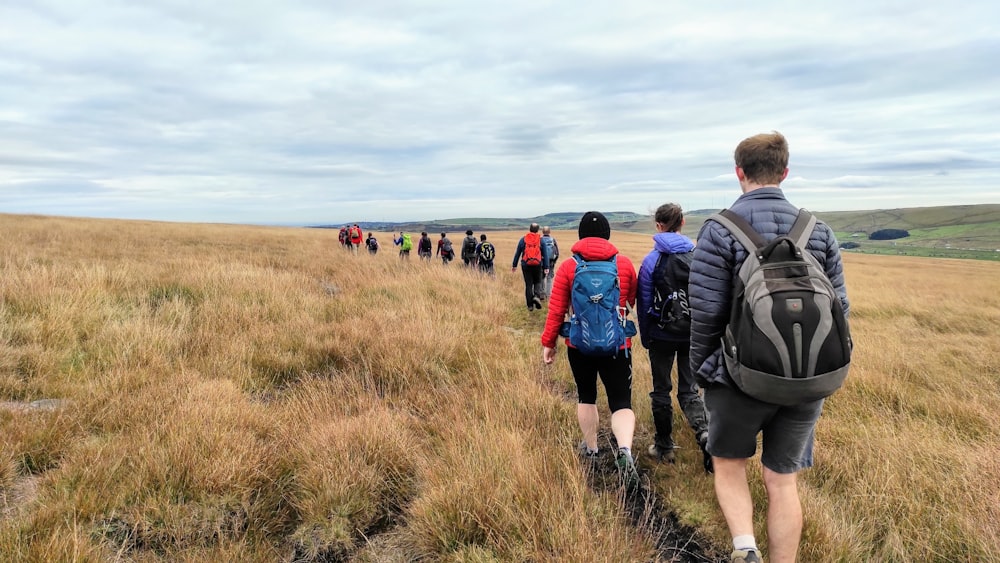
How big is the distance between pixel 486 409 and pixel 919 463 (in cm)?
348

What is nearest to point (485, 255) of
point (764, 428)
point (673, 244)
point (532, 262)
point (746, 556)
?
point (532, 262)

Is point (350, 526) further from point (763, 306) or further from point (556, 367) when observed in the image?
point (556, 367)

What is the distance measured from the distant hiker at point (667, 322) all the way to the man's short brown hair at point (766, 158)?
131 cm

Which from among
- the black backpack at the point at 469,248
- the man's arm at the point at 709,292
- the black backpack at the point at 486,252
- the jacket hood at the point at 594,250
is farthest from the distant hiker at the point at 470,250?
the man's arm at the point at 709,292

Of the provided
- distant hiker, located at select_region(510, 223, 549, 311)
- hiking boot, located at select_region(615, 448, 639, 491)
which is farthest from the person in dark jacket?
distant hiker, located at select_region(510, 223, 549, 311)

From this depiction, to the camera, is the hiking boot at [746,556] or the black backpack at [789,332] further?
the hiking boot at [746,556]

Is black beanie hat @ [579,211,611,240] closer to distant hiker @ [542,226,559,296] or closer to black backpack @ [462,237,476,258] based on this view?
distant hiker @ [542,226,559,296]

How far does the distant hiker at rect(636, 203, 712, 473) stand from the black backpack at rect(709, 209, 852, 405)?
5.06ft

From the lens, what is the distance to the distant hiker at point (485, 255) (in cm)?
1443

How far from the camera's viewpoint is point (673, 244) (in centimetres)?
369

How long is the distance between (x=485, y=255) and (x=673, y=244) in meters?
11.0

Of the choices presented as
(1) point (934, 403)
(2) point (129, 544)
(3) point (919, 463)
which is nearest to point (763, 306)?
(3) point (919, 463)

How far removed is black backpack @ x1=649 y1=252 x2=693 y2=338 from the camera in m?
3.61

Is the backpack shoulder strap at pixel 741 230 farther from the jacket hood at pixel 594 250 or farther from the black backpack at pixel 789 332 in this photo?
the jacket hood at pixel 594 250
